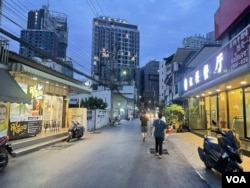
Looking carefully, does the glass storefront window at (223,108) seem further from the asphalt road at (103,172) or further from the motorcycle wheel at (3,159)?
the motorcycle wheel at (3,159)

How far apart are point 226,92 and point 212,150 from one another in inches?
346

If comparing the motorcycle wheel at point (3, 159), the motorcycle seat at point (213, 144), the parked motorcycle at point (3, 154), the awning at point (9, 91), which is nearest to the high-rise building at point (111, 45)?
the awning at point (9, 91)

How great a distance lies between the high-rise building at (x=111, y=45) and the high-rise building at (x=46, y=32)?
43.0 feet

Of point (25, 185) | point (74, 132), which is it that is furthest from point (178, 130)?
point (25, 185)

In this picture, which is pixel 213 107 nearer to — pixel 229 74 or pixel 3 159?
pixel 229 74

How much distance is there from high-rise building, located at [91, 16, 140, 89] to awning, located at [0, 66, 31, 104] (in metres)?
17.5

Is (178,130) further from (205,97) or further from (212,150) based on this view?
(212,150)

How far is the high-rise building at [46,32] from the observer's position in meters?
13.7

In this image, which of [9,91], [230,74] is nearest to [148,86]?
[9,91]

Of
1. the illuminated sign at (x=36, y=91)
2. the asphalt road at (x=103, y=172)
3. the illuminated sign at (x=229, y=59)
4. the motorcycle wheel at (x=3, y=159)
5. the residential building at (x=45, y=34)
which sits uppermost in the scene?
the residential building at (x=45, y=34)

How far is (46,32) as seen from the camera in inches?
565

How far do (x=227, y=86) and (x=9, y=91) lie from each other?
32.7ft

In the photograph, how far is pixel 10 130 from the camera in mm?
13617

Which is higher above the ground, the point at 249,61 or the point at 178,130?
the point at 249,61
